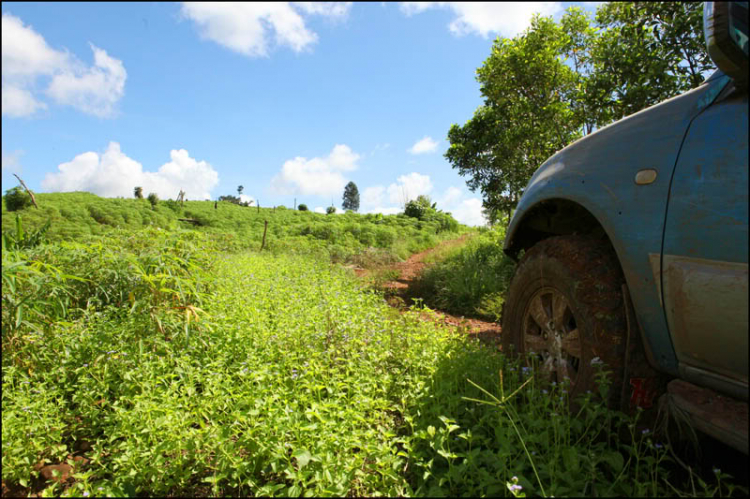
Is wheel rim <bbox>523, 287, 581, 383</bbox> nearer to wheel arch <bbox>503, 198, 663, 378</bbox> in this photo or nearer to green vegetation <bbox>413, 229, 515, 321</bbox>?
wheel arch <bbox>503, 198, 663, 378</bbox>

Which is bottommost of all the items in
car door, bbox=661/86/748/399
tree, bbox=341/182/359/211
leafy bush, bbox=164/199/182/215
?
car door, bbox=661/86/748/399

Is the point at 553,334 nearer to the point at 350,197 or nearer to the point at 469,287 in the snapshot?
the point at 469,287

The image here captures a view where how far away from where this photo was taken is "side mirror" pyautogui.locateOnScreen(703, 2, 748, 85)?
5.09 ft

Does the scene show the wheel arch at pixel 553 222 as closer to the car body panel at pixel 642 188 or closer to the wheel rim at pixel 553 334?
the car body panel at pixel 642 188

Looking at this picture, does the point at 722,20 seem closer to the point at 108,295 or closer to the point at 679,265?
the point at 679,265

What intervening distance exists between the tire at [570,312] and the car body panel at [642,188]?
17 centimetres

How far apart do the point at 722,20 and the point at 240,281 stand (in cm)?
573

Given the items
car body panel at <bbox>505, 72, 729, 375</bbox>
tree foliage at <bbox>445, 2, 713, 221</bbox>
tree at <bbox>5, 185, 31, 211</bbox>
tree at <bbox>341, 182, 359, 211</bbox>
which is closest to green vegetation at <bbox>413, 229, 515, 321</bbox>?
tree foliage at <bbox>445, 2, 713, 221</bbox>

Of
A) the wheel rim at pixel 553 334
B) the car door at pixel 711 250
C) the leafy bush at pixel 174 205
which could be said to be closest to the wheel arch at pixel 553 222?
the wheel rim at pixel 553 334

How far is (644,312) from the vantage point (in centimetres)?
191

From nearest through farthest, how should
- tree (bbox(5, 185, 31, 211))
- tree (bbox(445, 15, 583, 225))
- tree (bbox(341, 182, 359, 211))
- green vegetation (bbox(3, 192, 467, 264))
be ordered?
tree (bbox(445, 15, 583, 225)) < green vegetation (bbox(3, 192, 467, 264)) < tree (bbox(5, 185, 31, 211)) < tree (bbox(341, 182, 359, 211))

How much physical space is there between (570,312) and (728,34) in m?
1.51

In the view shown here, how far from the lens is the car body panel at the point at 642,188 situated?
1834 mm

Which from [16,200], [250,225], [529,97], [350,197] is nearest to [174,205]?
[250,225]
